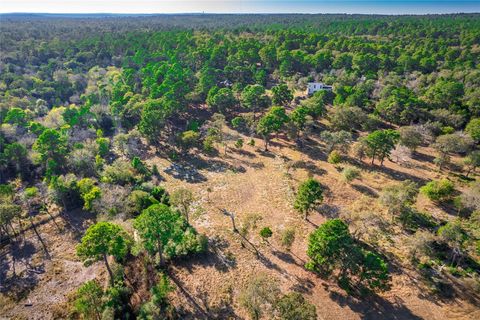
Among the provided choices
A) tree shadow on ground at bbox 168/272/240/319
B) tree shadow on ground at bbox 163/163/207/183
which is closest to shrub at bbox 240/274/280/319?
tree shadow on ground at bbox 168/272/240/319

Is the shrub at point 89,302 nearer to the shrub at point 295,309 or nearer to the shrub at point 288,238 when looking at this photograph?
the shrub at point 295,309

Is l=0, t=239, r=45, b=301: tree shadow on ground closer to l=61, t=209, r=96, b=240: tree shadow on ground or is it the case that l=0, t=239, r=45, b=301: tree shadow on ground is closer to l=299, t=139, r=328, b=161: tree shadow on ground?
l=61, t=209, r=96, b=240: tree shadow on ground

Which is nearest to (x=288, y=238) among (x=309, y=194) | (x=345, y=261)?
(x=309, y=194)

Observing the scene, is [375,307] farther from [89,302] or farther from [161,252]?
[89,302]

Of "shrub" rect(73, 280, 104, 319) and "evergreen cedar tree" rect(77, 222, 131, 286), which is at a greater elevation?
"evergreen cedar tree" rect(77, 222, 131, 286)

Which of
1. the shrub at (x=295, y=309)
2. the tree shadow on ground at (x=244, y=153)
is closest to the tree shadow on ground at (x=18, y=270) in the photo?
the shrub at (x=295, y=309)

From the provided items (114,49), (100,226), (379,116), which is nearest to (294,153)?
(379,116)
